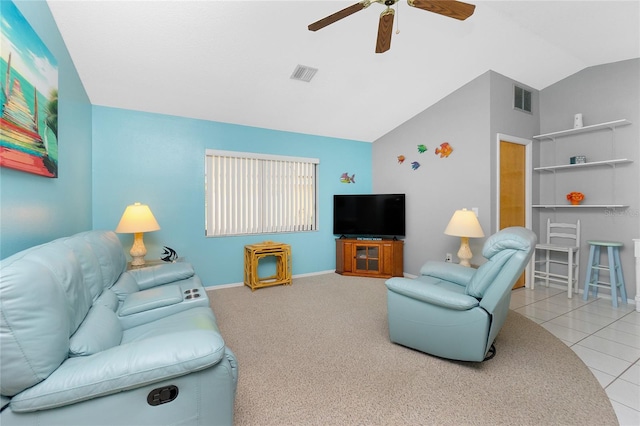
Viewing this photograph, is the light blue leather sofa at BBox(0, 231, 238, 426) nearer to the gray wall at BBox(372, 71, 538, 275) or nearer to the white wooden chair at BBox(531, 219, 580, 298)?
the gray wall at BBox(372, 71, 538, 275)

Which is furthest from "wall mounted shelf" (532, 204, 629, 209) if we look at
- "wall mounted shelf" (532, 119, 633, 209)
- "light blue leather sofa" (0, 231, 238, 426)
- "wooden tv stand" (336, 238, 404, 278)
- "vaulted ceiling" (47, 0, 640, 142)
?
"light blue leather sofa" (0, 231, 238, 426)

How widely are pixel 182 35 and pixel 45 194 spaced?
1712mm

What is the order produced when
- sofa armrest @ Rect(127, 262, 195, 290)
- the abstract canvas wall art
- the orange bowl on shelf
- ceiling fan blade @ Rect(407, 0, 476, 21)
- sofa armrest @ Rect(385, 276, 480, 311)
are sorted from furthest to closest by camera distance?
the orange bowl on shelf
sofa armrest @ Rect(127, 262, 195, 290)
sofa armrest @ Rect(385, 276, 480, 311)
ceiling fan blade @ Rect(407, 0, 476, 21)
the abstract canvas wall art

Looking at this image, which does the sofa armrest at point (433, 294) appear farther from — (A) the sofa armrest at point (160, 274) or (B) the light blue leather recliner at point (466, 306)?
(A) the sofa armrest at point (160, 274)

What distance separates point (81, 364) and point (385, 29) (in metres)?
2.50

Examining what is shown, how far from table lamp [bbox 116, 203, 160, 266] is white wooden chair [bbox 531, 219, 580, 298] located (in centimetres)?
488

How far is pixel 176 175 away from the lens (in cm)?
386

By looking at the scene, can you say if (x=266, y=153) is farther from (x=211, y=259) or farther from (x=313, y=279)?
(x=313, y=279)

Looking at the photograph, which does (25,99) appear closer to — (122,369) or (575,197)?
(122,369)

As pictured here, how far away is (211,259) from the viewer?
4.09m

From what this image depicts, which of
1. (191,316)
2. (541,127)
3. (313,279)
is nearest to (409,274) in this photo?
(313,279)

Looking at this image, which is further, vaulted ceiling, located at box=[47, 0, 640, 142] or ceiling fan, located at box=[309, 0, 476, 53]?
vaulted ceiling, located at box=[47, 0, 640, 142]

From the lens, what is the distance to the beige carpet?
1643 millimetres

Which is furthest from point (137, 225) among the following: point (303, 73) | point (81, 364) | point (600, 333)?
point (600, 333)
